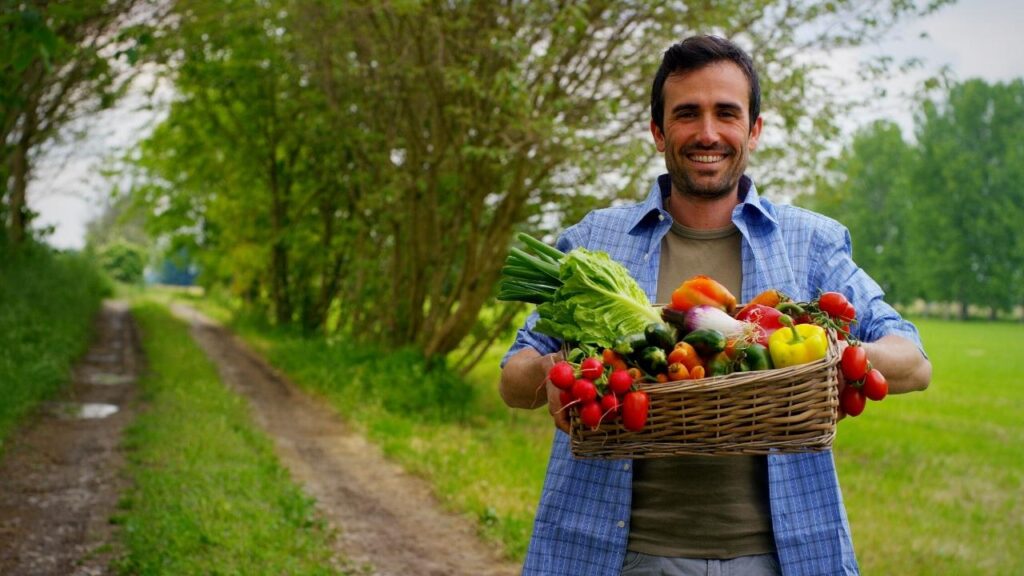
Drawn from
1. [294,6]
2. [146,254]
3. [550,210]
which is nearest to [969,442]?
[550,210]

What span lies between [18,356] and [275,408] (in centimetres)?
350

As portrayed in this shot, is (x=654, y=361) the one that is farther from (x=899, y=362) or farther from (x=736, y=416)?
(x=899, y=362)

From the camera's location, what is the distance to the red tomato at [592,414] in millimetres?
2254

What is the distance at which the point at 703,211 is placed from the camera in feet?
9.66

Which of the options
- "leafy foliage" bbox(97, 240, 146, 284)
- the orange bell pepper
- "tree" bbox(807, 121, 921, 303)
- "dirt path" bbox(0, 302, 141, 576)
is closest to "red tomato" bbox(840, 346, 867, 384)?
the orange bell pepper

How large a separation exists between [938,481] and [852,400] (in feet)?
34.1

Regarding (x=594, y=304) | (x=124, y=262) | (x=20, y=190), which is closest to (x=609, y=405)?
(x=594, y=304)

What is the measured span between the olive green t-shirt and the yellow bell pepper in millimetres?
381

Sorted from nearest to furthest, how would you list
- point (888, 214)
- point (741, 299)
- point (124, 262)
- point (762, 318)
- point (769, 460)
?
point (762, 318), point (769, 460), point (741, 299), point (888, 214), point (124, 262)

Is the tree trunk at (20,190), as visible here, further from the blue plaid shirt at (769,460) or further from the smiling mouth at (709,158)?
the smiling mouth at (709,158)

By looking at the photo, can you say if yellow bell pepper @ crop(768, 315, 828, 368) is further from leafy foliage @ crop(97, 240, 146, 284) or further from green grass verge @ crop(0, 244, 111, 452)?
leafy foliage @ crop(97, 240, 146, 284)

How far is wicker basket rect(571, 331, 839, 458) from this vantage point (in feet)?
7.49

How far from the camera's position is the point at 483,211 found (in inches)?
579

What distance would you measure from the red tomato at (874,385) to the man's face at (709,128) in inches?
27.3
